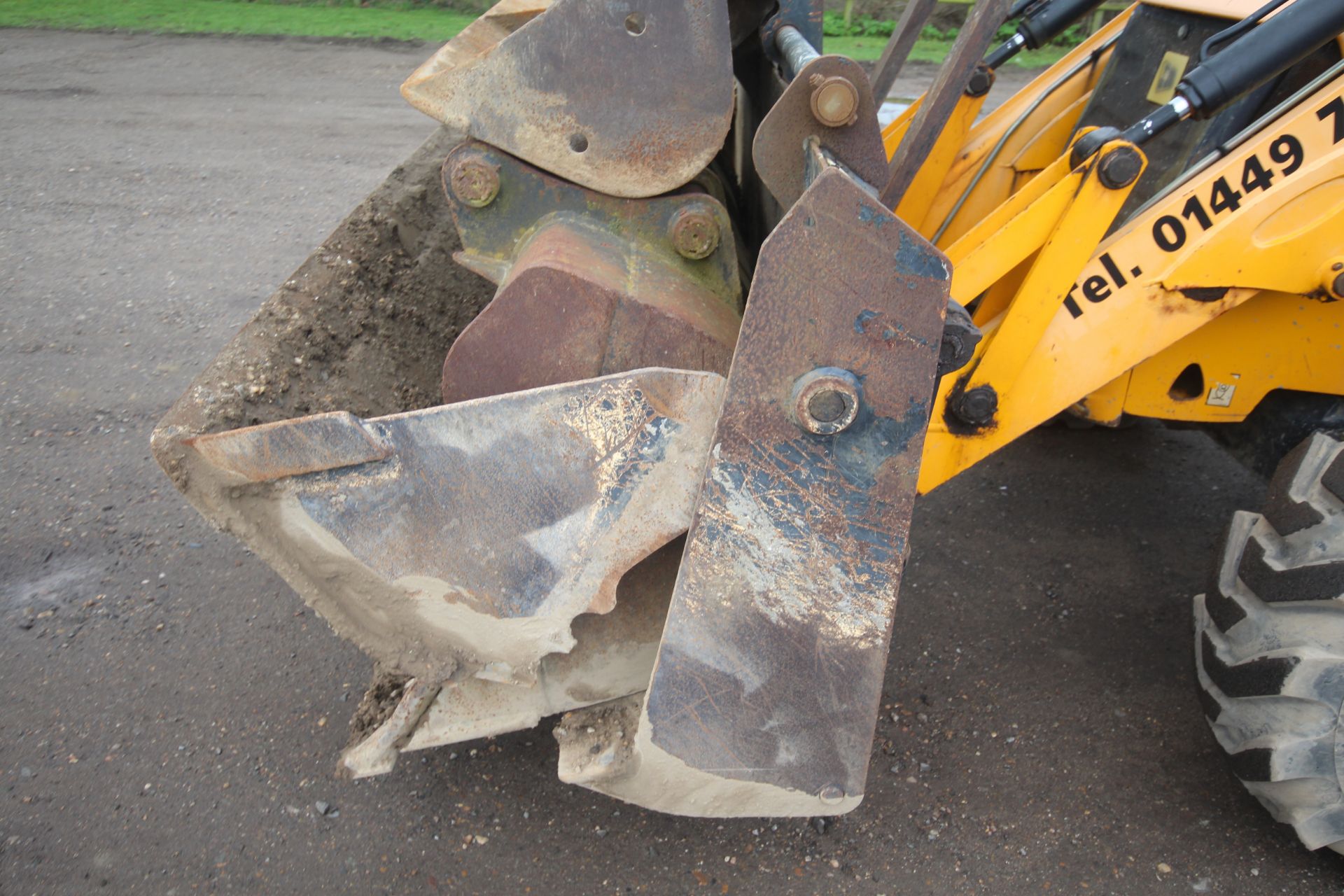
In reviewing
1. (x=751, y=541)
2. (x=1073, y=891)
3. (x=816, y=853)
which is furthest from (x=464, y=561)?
(x=1073, y=891)

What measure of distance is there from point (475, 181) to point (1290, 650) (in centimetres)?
180

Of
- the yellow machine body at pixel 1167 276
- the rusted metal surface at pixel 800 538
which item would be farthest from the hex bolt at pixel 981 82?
the rusted metal surface at pixel 800 538

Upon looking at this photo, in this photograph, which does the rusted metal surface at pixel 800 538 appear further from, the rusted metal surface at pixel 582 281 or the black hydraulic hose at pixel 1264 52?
the black hydraulic hose at pixel 1264 52

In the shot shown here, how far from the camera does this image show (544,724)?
245 centimetres

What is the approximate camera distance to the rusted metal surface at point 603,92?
1.80m

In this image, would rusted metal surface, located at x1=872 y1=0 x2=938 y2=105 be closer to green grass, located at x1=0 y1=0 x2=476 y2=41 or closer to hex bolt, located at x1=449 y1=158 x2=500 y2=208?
hex bolt, located at x1=449 y1=158 x2=500 y2=208

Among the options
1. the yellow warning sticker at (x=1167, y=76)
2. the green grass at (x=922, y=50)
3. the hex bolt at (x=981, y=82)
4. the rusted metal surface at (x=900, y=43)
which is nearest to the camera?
the rusted metal surface at (x=900, y=43)

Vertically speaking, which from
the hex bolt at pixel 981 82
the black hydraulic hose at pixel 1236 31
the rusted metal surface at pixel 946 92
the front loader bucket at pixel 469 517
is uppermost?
the black hydraulic hose at pixel 1236 31

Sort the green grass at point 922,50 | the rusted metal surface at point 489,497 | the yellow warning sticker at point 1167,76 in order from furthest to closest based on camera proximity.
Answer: the green grass at point 922,50 → the yellow warning sticker at point 1167,76 → the rusted metal surface at point 489,497

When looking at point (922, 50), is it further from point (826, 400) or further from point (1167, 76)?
point (826, 400)

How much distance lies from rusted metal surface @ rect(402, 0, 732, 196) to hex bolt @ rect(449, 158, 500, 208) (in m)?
0.06

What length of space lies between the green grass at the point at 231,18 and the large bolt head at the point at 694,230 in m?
8.84

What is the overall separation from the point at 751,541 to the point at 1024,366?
2.53 ft

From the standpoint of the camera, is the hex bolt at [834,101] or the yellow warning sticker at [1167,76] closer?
the hex bolt at [834,101]
